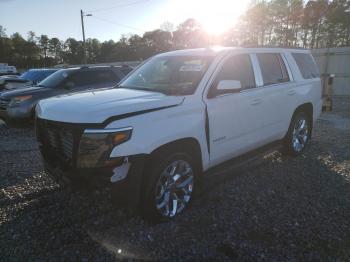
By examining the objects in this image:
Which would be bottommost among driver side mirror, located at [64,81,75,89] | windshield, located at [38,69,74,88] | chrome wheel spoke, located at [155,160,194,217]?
chrome wheel spoke, located at [155,160,194,217]

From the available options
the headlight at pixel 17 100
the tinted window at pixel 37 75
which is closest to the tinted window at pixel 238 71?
the headlight at pixel 17 100

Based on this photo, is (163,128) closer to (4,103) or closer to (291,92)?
(291,92)

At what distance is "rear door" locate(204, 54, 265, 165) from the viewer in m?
3.65

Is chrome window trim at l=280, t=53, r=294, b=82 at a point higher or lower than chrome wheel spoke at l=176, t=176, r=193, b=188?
higher

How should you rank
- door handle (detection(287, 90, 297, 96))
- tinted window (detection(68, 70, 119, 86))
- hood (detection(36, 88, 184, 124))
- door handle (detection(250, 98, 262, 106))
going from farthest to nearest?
1. tinted window (detection(68, 70, 119, 86))
2. door handle (detection(287, 90, 297, 96))
3. door handle (detection(250, 98, 262, 106))
4. hood (detection(36, 88, 184, 124))

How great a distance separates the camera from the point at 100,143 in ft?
9.06

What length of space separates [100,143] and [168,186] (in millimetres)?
979

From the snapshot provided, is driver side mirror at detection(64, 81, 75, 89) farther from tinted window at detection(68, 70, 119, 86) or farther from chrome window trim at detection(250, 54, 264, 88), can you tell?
chrome window trim at detection(250, 54, 264, 88)

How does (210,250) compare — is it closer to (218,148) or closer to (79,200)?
(218,148)

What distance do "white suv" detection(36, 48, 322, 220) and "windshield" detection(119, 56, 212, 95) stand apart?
0.05ft

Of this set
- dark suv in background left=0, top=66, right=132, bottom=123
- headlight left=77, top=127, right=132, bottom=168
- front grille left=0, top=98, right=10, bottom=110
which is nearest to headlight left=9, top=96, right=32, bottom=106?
dark suv in background left=0, top=66, right=132, bottom=123

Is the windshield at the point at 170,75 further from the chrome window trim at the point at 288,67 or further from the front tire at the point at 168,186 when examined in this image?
the chrome window trim at the point at 288,67

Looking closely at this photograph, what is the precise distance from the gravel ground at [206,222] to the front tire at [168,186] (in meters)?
0.16

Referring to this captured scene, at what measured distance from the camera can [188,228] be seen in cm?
331
